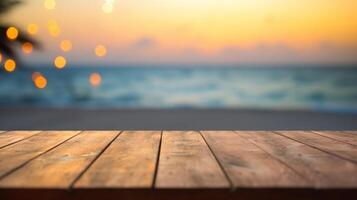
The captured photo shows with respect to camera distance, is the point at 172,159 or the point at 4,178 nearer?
the point at 4,178

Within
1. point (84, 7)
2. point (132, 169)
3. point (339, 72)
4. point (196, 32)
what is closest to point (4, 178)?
point (132, 169)

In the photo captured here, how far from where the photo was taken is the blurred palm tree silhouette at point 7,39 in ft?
29.9

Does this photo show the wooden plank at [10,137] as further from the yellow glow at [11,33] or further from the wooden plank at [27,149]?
the yellow glow at [11,33]

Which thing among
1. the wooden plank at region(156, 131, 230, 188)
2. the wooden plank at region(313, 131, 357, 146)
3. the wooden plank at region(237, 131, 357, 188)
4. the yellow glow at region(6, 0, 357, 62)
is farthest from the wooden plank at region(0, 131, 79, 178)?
the yellow glow at region(6, 0, 357, 62)

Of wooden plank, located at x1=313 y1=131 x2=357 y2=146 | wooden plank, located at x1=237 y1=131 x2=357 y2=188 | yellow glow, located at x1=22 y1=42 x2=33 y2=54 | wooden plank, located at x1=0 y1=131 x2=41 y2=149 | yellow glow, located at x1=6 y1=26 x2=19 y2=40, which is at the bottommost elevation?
wooden plank, located at x1=237 y1=131 x2=357 y2=188

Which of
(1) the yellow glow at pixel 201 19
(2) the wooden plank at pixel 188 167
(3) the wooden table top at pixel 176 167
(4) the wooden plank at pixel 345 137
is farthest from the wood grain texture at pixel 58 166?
(1) the yellow glow at pixel 201 19

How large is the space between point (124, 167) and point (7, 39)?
9709 mm

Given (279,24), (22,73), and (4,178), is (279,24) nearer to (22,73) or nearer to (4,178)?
(4,178)

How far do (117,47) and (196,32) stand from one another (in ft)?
12.8

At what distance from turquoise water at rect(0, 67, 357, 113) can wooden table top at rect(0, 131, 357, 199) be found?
27.4 feet

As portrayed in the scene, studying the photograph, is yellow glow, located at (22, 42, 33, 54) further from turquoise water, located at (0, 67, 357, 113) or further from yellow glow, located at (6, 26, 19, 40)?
turquoise water, located at (0, 67, 357, 113)

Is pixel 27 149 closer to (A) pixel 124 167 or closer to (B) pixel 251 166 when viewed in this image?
(A) pixel 124 167

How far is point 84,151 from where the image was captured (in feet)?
4.38

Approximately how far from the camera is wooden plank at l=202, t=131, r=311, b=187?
92 centimetres
